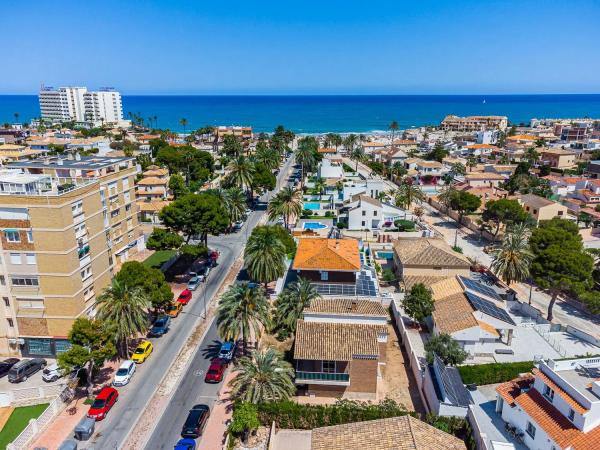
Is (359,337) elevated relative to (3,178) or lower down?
lower down

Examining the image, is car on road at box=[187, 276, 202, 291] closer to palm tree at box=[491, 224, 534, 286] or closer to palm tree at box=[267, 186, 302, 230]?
palm tree at box=[267, 186, 302, 230]

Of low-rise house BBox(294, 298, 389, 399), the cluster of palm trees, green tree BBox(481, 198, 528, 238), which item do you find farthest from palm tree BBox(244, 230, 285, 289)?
green tree BBox(481, 198, 528, 238)

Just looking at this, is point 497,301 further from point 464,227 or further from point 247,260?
point 464,227

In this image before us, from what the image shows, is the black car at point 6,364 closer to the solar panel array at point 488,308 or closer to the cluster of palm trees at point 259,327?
the cluster of palm trees at point 259,327

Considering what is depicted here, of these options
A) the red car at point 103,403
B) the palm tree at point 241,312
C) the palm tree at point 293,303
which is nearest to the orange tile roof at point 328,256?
the palm tree at point 293,303

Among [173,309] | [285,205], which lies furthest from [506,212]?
[173,309]


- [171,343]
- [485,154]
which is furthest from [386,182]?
[171,343]

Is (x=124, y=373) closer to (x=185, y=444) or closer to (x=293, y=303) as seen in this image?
(x=185, y=444)
